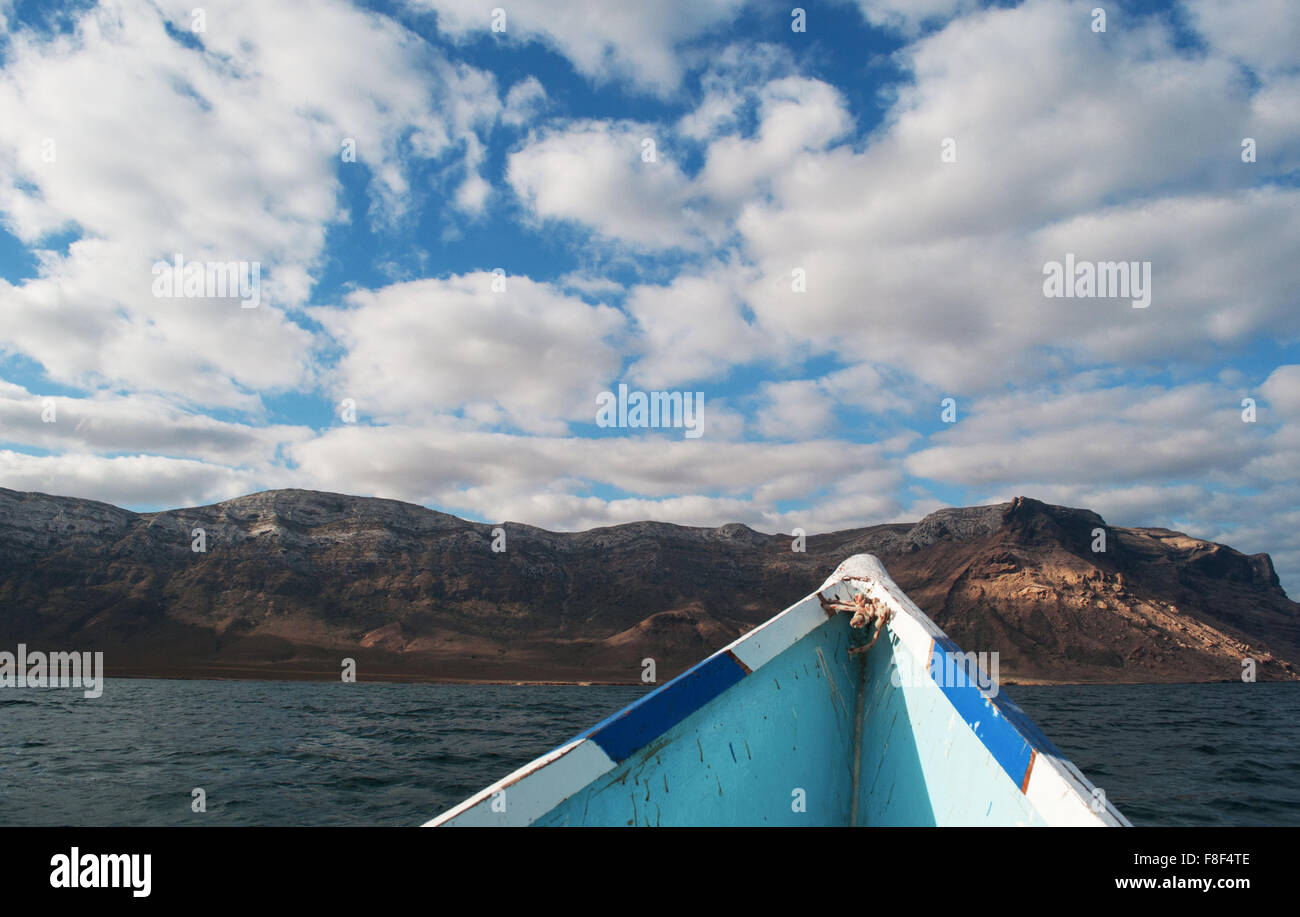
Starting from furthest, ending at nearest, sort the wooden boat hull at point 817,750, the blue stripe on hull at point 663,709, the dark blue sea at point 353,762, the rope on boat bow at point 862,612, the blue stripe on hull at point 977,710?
1. the dark blue sea at point 353,762
2. the rope on boat bow at point 862,612
3. the blue stripe on hull at point 663,709
4. the blue stripe on hull at point 977,710
5. the wooden boat hull at point 817,750

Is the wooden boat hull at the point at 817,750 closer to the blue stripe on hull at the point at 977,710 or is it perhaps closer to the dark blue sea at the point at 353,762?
the blue stripe on hull at the point at 977,710

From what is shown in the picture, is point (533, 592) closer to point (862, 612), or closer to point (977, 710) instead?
point (862, 612)

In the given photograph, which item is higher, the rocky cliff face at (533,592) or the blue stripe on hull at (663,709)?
the blue stripe on hull at (663,709)

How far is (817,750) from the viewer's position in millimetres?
5383

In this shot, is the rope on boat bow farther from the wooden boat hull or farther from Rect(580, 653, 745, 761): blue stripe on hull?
Rect(580, 653, 745, 761): blue stripe on hull

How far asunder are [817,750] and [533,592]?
14839 centimetres

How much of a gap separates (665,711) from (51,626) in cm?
14265

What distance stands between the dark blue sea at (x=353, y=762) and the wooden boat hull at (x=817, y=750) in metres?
10.3

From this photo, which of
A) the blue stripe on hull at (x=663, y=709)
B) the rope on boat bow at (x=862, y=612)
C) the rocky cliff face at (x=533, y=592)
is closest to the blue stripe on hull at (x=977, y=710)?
the rope on boat bow at (x=862, y=612)

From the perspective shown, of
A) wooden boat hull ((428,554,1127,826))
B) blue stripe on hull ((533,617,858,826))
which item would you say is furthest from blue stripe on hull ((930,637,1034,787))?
blue stripe on hull ((533,617,858,826))

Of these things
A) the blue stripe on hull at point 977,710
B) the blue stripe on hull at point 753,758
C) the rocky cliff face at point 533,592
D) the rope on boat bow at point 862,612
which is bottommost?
the rocky cliff face at point 533,592

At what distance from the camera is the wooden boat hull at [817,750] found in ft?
11.4
